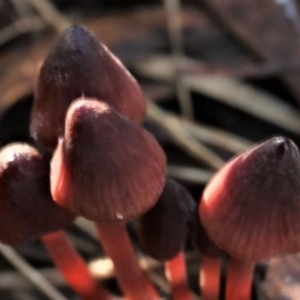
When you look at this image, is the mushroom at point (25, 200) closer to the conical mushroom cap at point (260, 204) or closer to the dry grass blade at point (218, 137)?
the conical mushroom cap at point (260, 204)

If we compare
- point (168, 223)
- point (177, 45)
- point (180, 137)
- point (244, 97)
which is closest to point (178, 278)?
point (168, 223)

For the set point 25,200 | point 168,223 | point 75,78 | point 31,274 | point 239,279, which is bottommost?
point 31,274

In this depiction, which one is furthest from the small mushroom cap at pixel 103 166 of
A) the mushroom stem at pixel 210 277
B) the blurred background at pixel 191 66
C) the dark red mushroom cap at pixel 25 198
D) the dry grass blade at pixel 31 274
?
the blurred background at pixel 191 66

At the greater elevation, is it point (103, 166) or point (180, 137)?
point (103, 166)

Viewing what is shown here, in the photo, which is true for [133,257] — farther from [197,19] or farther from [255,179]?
[197,19]

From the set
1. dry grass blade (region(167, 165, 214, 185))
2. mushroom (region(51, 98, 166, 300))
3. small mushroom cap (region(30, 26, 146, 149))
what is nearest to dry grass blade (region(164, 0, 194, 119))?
dry grass blade (region(167, 165, 214, 185))

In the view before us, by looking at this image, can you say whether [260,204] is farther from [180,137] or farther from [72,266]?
[180,137]
